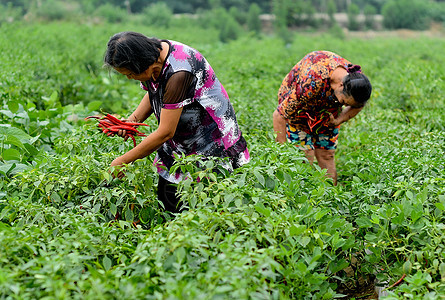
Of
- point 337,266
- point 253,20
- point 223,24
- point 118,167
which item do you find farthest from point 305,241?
point 253,20

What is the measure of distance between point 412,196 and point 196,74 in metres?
1.28

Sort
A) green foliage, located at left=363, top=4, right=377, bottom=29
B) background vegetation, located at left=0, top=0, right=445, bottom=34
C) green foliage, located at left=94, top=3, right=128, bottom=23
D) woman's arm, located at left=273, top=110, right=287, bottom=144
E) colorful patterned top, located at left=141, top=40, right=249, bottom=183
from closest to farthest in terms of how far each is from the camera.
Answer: colorful patterned top, located at left=141, top=40, right=249, bottom=183 → woman's arm, located at left=273, top=110, right=287, bottom=144 → background vegetation, located at left=0, top=0, right=445, bottom=34 → green foliage, located at left=94, top=3, right=128, bottom=23 → green foliage, located at left=363, top=4, right=377, bottom=29

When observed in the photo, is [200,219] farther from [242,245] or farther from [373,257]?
[373,257]

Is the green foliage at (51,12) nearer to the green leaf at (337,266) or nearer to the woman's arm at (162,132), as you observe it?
the woman's arm at (162,132)

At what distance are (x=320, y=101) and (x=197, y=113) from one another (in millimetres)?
1198

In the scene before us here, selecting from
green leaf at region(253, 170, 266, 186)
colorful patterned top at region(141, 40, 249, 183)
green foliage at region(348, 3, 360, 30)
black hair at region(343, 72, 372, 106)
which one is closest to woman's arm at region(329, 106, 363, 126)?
black hair at region(343, 72, 372, 106)

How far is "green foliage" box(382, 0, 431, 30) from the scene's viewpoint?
25766 mm

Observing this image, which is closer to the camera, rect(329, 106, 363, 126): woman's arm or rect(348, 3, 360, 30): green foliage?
rect(329, 106, 363, 126): woman's arm

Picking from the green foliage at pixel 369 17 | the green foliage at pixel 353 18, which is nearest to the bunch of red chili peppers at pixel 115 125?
the green foliage at pixel 353 18

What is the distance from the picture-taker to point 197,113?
2787mm

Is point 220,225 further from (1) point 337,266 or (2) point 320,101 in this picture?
(2) point 320,101

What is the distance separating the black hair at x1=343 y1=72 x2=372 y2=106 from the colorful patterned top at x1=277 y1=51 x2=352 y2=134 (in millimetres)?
180

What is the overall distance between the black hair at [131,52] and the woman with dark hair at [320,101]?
4.48 ft

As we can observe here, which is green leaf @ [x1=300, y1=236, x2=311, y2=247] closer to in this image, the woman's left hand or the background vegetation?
the woman's left hand
